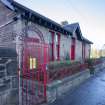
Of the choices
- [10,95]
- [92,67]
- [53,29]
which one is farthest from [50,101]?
[92,67]

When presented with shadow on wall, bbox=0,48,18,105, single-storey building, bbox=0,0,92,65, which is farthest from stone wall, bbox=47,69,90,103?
single-storey building, bbox=0,0,92,65

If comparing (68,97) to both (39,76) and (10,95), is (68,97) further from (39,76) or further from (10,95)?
(10,95)

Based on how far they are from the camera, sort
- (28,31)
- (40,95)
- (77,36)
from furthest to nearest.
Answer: (77,36) < (28,31) < (40,95)

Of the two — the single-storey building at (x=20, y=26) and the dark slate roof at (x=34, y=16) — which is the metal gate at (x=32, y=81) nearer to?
the single-storey building at (x=20, y=26)

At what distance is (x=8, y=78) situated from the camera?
14.7 feet

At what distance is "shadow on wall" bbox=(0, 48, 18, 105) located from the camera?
4.27 metres

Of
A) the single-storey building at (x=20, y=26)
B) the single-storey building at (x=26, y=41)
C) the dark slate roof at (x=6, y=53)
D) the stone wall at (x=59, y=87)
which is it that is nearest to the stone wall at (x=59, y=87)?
the stone wall at (x=59, y=87)

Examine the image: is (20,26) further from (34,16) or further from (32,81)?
(32,81)

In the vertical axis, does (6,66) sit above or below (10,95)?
above

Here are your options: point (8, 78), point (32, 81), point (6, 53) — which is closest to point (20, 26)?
point (6, 53)

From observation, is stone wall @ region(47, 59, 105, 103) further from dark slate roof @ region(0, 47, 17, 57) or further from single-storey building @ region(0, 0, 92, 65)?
single-storey building @ region(0, 0, 92, 65)

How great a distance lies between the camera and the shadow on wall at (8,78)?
427 centimetres

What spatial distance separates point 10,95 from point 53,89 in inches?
71.9

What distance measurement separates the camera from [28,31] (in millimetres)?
6973
